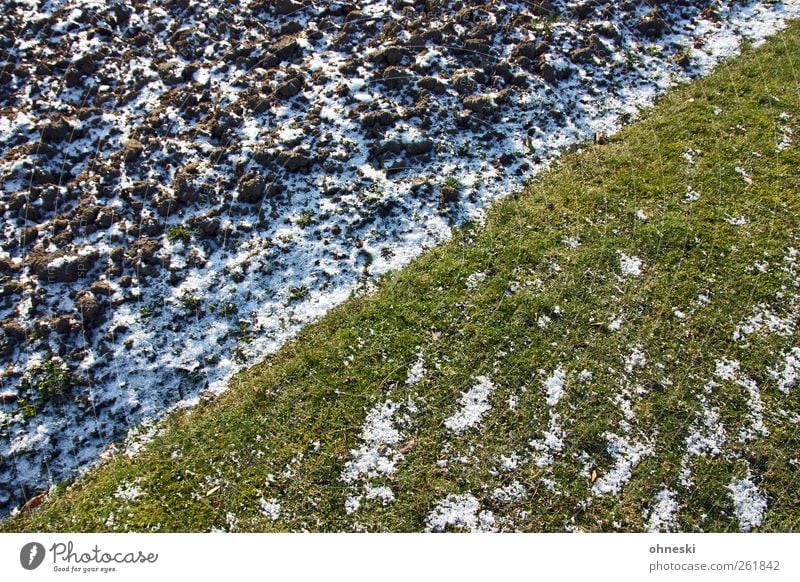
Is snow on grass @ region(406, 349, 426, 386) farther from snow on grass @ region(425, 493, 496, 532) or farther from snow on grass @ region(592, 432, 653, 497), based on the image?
snow on grass @ region(592, 432, 653, 497)

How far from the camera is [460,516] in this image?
6.85 m

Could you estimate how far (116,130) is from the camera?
1067 centimetres

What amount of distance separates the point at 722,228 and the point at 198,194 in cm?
836

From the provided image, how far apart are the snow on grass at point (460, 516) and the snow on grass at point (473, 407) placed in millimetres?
858

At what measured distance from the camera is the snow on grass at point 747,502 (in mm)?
6648

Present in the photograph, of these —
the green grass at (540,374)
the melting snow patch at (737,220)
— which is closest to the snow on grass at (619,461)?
the green grass at (540,374)

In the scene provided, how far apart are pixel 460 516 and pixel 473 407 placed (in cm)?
137

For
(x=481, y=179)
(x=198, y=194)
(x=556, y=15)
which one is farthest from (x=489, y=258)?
(x=556, y=15)

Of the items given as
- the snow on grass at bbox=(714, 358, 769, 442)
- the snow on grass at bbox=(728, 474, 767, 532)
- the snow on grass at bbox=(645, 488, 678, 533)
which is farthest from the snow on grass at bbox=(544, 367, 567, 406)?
the snow on grass at bbox=(728, 474, 767, 532)

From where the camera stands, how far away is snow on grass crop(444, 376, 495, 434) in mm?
7480

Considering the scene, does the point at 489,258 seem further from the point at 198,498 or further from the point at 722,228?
the point at 198,498

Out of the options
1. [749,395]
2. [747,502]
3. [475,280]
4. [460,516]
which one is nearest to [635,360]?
[749,395]
